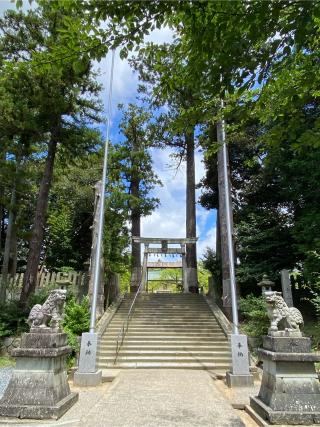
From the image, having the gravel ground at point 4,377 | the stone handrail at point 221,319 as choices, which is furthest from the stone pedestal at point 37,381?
the stone handrail at point 221,319

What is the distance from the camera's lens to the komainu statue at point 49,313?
5.21m

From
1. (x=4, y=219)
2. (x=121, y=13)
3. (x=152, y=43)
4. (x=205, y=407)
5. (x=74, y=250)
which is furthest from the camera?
(x=4, y=219)

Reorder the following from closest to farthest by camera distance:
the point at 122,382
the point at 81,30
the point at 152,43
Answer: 1. the point at 81,30
2. the point at 152,43
3. the point at 122,382

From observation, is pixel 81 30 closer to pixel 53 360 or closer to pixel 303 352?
pixel 53 360

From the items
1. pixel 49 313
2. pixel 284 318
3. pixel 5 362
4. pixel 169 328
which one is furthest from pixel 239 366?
pixel 5 362

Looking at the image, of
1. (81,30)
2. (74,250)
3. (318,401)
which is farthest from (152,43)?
(74,250)

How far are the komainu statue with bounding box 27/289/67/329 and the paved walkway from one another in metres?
1.29

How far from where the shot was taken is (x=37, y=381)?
4.79m

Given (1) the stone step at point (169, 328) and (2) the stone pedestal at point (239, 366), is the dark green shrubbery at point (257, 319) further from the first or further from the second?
(2) the stone pedestal at point (239, 366)

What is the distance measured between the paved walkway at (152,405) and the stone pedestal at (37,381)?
0.59 feet

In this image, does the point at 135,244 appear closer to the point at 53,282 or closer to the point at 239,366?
the point at 53,282

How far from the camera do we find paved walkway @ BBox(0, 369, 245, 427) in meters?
4.55

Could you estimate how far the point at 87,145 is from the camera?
13.4m

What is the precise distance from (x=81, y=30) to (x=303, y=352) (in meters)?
4.83
